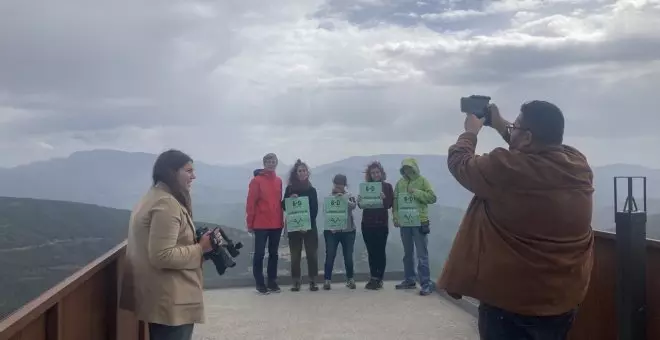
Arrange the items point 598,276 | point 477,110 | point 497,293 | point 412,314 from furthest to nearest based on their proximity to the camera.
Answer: point 412,314, point 598,276, point 477,110, point 497,293

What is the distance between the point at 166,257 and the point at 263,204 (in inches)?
233

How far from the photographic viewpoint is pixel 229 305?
9422 mm

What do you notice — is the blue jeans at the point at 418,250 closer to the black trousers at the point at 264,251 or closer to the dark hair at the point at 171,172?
the black trousers at the point at 264,251

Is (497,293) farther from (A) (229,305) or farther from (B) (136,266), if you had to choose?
(A) (229,305)

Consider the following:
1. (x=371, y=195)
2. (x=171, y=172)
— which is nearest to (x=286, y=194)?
(x=371, y=195)

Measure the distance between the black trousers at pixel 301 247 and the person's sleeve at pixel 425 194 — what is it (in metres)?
1.67

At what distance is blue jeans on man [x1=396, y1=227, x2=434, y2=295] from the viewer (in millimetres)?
9758

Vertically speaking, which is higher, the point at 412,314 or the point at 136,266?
the point at 136,266

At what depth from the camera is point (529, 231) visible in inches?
121

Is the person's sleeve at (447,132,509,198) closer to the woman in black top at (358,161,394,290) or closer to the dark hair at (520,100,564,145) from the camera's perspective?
the dark hair at (520,100,564,145)

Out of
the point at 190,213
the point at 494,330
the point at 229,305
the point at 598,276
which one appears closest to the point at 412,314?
the point at 229,305

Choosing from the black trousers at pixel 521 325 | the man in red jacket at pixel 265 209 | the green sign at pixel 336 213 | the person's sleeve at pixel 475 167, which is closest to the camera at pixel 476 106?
the person's sleeve at pixel 475 167

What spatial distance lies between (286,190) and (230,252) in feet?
17.8

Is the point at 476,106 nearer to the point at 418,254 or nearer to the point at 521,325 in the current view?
the point at 521,325
